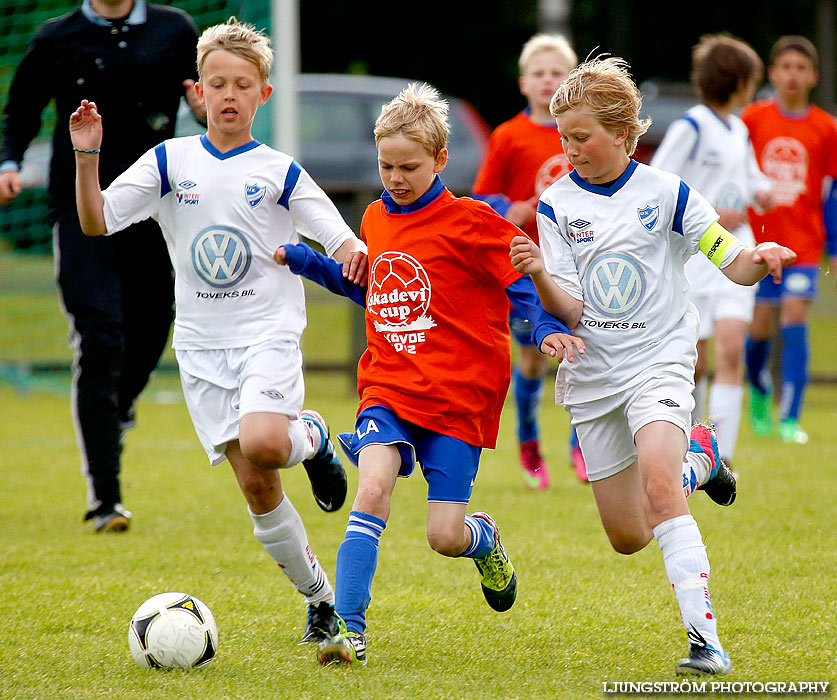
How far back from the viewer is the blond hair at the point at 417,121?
12.4 ft

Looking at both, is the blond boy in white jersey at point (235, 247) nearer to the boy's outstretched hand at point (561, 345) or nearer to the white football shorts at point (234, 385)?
the white football shorts at point (234, 385)

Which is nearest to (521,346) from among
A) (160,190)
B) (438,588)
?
(438,588)

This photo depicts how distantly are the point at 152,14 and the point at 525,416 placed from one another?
111 inches

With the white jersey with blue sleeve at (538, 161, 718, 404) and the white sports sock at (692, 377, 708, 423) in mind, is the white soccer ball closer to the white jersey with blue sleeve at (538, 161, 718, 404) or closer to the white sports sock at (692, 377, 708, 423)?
the white jersey with blue sleeve at (538, 161, 718, 404)

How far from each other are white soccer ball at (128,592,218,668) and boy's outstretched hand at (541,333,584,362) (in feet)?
4.03

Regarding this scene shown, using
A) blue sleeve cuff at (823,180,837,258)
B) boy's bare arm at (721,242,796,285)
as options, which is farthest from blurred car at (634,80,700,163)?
boy's bare arm at (721,242,796,285)

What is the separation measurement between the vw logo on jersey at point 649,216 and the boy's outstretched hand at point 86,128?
5.49 ft

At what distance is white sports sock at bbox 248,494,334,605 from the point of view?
388 cm

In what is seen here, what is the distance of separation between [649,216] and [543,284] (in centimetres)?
42

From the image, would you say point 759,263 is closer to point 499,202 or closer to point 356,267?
point 356,267

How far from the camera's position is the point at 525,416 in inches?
271

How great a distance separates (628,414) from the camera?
3.69 meters

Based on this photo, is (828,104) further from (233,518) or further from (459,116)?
(233,518)

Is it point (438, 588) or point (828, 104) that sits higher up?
point (438, 588)
